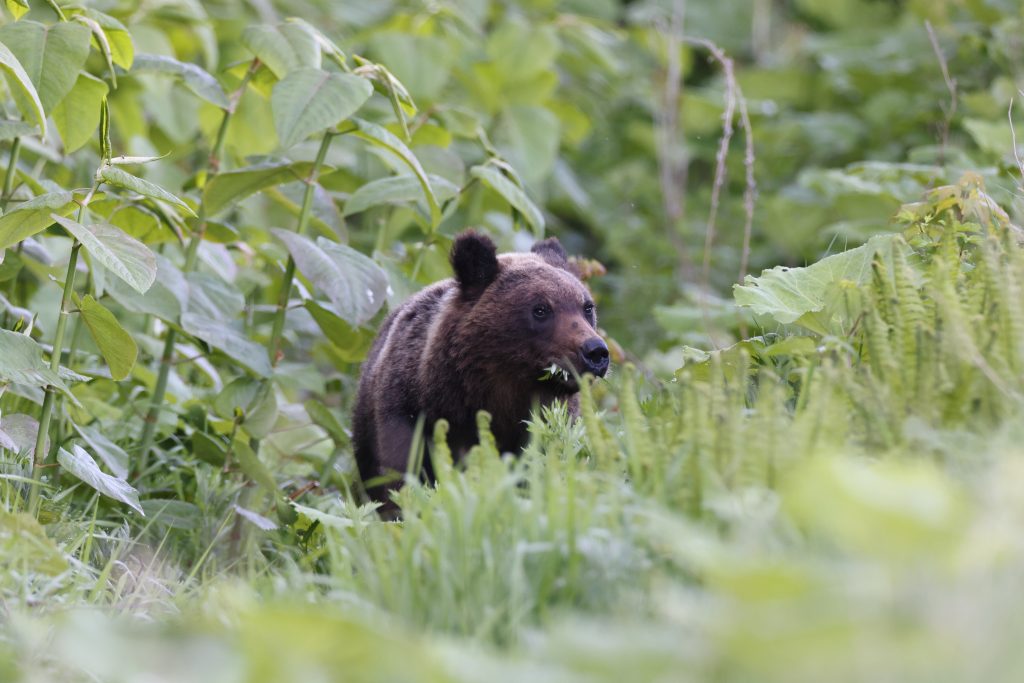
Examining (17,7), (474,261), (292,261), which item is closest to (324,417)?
(292,261)

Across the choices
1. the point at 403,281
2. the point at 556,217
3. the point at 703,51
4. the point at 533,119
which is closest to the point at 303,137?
the point at 403,281

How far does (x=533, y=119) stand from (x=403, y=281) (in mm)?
3050

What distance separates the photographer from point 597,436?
278cm

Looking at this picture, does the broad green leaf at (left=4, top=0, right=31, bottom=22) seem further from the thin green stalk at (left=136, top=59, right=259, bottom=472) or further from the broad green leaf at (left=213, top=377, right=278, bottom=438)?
the broad green leaf at (left=213, top=377, right=278, bottom=438)

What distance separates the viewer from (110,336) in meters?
3.90

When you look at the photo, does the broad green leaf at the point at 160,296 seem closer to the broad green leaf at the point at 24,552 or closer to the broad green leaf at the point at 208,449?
the broad green leaf at the point at 208,449

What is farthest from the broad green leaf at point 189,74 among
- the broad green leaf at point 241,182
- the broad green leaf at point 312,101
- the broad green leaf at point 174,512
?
the broad green leaf at point 174,512

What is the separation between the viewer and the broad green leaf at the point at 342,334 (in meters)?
4.69

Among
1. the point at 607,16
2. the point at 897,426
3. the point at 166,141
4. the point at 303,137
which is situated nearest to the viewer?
the point at 897,426

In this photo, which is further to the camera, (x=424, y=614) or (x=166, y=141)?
(x=166, y=141)

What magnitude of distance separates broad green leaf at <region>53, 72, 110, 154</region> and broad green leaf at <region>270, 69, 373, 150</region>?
1.93 ft

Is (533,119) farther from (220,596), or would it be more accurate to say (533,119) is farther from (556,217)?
(220,596)

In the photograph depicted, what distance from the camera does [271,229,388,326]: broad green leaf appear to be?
429 cm

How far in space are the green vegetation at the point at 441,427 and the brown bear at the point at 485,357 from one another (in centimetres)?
25
